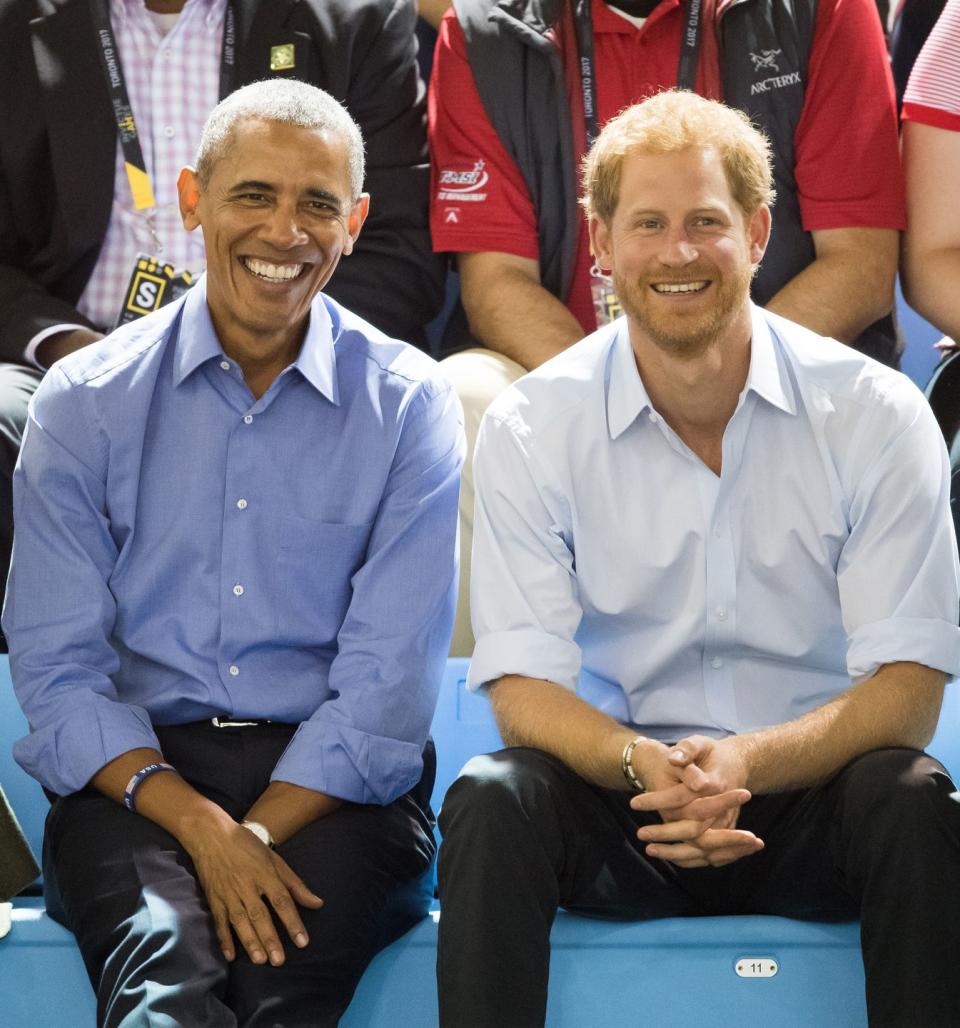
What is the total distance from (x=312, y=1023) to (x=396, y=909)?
0.65 feet

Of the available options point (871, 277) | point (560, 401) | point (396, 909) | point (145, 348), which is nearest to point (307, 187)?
point (145, 348)

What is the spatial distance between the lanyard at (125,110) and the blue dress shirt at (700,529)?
3.71 feet

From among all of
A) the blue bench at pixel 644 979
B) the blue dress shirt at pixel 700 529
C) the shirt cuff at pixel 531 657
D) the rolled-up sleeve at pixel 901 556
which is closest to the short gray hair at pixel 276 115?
the blue dress shirt at pixel 700 529

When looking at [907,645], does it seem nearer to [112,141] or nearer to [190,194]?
[190,194]

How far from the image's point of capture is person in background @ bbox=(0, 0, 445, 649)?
2799 mm

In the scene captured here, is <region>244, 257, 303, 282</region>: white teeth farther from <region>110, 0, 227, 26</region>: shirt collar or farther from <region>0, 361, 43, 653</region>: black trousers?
<region>110, 0, 227, 26</region>: shirt collar

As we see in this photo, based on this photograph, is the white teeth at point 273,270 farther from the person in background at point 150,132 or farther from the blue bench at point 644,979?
the blue bench at point 644,979

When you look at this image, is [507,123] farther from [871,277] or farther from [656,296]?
[656,296]

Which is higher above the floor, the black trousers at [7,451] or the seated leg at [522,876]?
the black trousers at [7,451]

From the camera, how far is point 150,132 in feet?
9.35

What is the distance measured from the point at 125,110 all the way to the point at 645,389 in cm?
132

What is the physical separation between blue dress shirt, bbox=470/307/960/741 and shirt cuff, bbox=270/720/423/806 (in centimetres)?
14

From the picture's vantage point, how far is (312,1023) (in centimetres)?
162

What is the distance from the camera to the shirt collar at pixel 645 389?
76.7 inches
